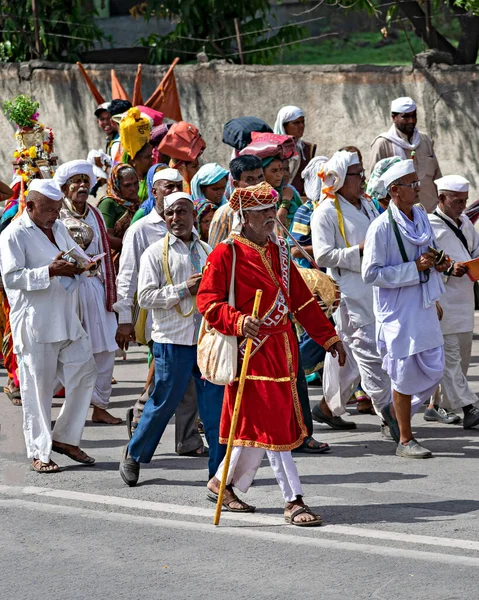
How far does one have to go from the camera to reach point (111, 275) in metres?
10.4

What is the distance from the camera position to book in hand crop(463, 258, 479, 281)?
9.66m

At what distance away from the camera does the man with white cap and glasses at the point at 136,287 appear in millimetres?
9203

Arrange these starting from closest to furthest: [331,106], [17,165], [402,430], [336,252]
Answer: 1. [402,430]
2. [336,252]
3. [17,165]
4. [331,106]

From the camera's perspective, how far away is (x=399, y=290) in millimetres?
8992

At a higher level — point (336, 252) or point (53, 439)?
point (336, 252)

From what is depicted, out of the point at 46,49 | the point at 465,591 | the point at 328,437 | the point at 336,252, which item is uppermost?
the point at 46,49

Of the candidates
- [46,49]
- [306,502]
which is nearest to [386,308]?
[306,502]

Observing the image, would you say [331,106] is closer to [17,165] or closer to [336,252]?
[17,165]

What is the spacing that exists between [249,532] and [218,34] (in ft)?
42.8

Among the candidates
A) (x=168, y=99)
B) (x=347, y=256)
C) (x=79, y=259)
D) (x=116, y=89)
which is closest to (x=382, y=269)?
(x=347, y=256)

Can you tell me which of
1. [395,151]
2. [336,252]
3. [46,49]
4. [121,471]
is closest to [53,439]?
[121,471]

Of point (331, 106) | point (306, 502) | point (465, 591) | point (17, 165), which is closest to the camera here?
point (465, 591)

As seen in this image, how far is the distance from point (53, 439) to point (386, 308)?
2408 mm

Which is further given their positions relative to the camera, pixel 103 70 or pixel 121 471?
pixel 103 70
